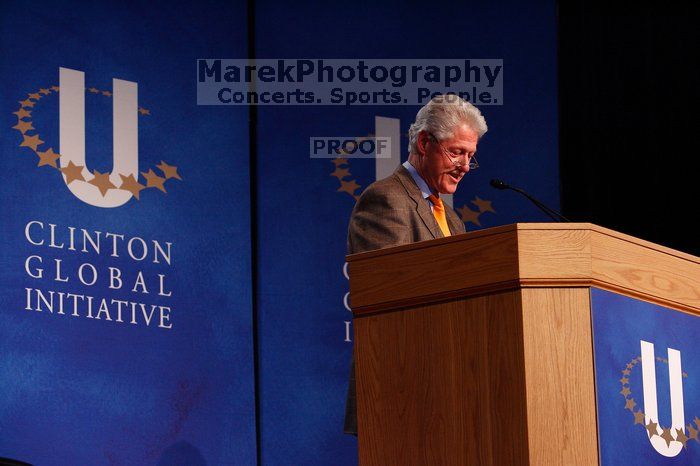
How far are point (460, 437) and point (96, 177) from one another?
2234 mm

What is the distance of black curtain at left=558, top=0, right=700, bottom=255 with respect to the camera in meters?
4.80

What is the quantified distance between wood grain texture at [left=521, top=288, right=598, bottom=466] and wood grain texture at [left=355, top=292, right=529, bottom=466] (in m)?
0.02

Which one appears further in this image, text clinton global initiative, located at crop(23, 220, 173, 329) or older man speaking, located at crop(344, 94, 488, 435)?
text clinton global initiative, located at crop(23, 220, 173, 329)

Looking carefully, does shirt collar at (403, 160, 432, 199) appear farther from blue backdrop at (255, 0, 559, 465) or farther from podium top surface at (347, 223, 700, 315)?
blue backdrop at (255, 0, 559, 465)

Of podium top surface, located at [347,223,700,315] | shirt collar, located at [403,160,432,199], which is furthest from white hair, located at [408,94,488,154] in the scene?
podium top surface, located at [347,223,700,315]

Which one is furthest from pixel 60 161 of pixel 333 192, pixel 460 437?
pixel 460 437

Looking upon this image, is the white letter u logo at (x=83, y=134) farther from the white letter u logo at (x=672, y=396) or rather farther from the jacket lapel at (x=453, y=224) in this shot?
the white letter u logo at (x=672, y=396)

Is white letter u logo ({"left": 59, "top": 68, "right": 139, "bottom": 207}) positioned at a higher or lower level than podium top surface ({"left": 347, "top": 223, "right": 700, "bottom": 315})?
higher

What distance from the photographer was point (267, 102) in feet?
14.9

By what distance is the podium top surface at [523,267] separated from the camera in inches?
92.1

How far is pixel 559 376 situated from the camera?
2.30m

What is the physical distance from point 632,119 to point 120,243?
2152 millimetres

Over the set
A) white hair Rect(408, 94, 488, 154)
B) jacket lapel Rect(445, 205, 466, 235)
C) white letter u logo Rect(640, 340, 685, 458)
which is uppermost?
white hair Rect(408, 94, 488, 154)

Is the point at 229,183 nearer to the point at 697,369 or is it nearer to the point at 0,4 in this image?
the point at 0,4
